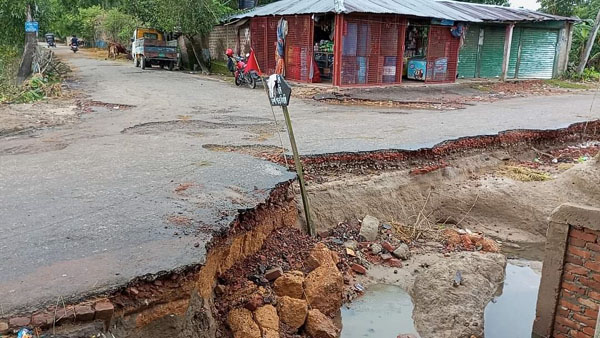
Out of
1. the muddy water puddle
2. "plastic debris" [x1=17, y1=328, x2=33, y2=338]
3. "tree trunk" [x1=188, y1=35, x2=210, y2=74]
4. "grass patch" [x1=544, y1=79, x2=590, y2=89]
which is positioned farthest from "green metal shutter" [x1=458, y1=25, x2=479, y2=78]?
"plastic debris" [x1=17, y1=328, x2=33, y2=338]

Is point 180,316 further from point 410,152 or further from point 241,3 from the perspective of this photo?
point 241,3

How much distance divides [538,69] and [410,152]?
17.5 metres

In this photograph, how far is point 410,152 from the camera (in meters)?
8.32

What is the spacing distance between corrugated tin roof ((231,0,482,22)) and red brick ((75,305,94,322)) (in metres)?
12.8

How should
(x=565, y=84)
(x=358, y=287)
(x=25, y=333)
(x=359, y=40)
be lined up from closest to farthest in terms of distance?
(x=25, y=333) → (x=358, y=287) → (x=359, y=40) → (x=565, y=84)

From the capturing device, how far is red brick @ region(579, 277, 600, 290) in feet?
15.8

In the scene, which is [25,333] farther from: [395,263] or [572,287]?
[572,287]

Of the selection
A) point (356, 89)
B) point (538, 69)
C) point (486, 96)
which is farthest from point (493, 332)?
point (538, 69)

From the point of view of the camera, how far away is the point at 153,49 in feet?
78.8

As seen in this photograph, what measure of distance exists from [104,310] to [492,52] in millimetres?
21667

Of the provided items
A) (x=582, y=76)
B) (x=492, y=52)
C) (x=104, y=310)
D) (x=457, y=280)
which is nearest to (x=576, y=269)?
(x=457, y=280)

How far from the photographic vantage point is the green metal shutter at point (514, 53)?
2167 centimetres

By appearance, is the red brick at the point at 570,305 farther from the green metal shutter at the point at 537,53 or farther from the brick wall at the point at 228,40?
the green metal shutter at the point at 537,53

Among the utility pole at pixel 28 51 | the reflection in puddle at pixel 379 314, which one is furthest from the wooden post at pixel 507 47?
the utility pole at pixel 28 51
